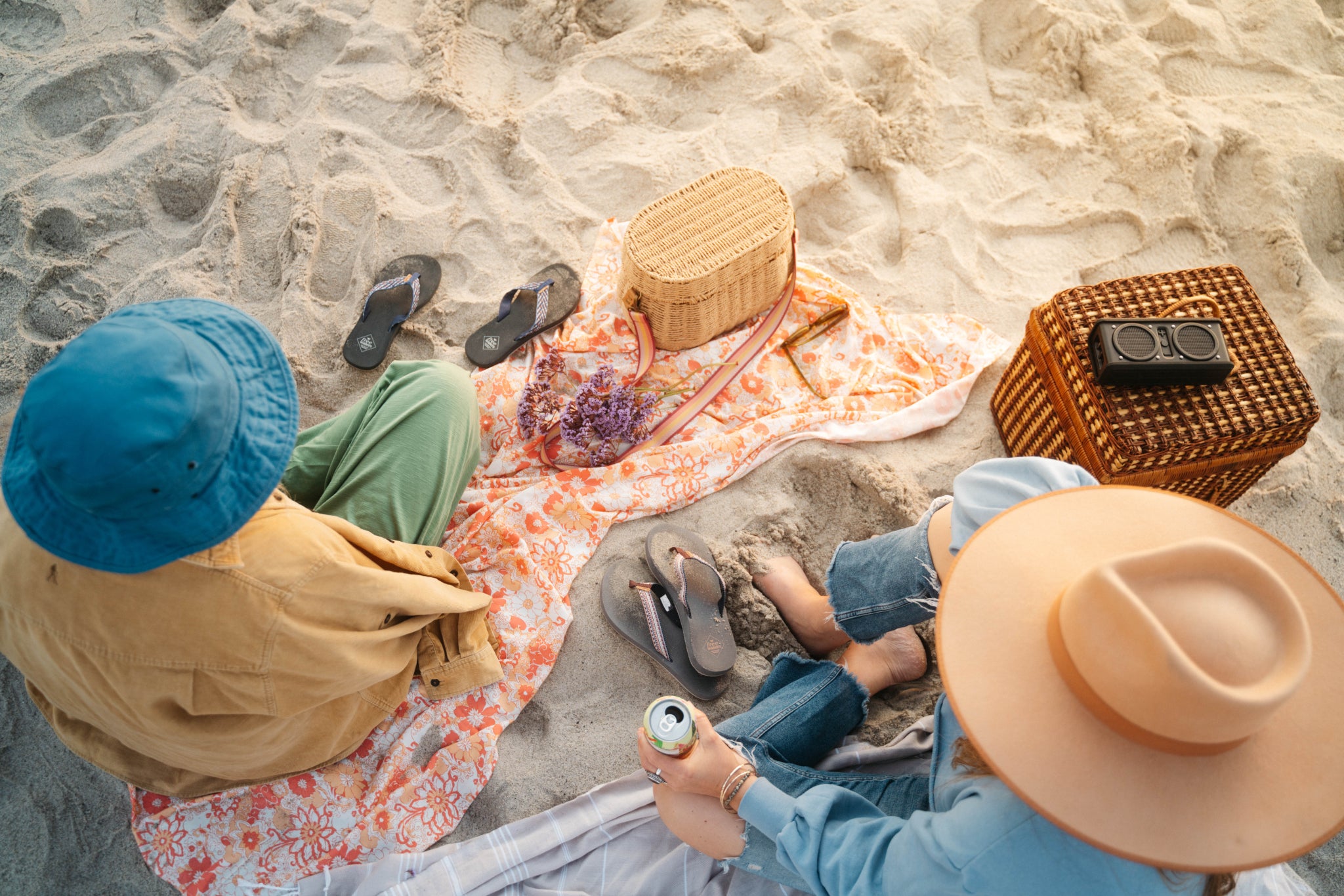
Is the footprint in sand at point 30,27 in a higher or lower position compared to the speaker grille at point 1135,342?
higher

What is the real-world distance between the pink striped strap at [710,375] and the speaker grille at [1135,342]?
95 centimetres

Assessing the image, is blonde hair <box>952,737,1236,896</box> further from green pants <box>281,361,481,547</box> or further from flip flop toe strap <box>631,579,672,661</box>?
green pants <box>281,361,481,547</box>

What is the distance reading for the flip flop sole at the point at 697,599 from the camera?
6.04 feet

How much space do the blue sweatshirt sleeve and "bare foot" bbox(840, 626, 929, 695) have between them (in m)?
0.46

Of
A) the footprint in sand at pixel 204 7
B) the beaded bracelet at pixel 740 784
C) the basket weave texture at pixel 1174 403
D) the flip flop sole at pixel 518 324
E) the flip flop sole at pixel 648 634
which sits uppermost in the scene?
the footprint in sand at pixel 204 7

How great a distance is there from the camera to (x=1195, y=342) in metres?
1.71

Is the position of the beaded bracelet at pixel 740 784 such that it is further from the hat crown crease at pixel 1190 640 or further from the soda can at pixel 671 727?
the hat crown crease at pixel 1190 640

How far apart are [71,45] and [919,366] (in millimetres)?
3318

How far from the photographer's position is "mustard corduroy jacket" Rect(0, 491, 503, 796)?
1112 millimetres

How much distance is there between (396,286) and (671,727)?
5.62ft

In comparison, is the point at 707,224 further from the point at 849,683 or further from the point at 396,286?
the point at 849,683

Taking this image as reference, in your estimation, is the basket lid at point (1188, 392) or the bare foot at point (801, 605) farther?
the bare foot at point (801, 605)

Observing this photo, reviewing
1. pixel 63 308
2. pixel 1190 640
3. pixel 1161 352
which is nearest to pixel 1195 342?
pixel 1161 352

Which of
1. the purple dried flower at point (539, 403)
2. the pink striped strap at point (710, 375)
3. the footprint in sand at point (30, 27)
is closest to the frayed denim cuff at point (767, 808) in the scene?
the pink striped strap at point (710, 375)
